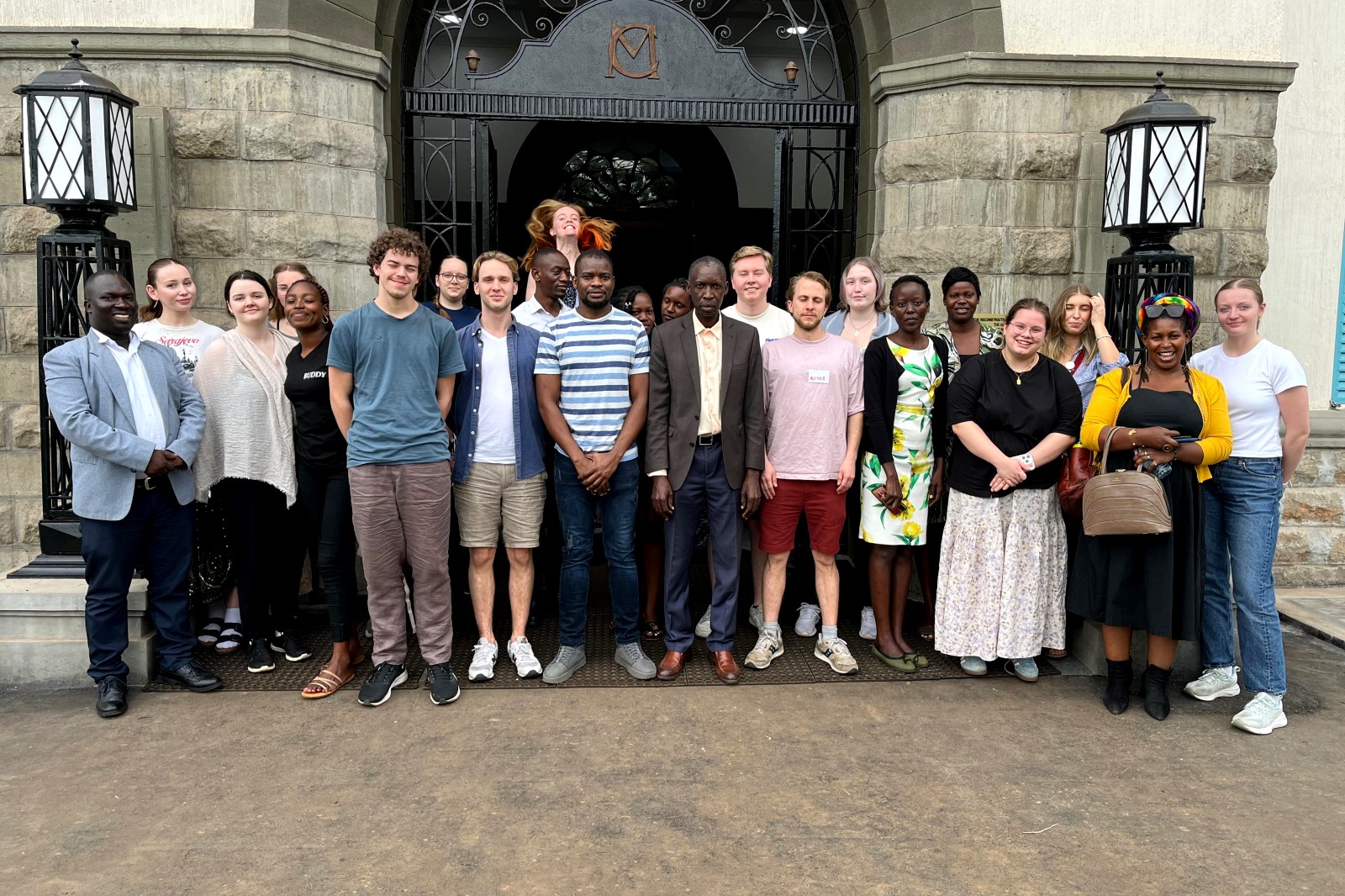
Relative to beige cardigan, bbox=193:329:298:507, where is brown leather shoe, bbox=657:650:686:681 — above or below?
below

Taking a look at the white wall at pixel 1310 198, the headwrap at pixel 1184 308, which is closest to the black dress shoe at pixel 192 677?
the headwrap at pixel 1184 308

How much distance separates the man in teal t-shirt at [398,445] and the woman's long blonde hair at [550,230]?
1.16 metres

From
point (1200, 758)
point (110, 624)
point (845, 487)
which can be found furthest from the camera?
point (845, 487)

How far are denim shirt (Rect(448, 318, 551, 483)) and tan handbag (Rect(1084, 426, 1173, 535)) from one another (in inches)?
101

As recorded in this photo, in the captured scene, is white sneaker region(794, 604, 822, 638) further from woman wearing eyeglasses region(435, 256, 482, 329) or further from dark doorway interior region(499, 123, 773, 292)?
dark doorway interior region(499, 123, 773, 292)

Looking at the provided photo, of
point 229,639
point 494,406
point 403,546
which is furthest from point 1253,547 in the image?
point 229,639

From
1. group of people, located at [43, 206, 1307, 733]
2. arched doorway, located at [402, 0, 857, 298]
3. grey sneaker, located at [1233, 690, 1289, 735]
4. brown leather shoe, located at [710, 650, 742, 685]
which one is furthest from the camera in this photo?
arched doorway, located at [402, 0, 857, 298]

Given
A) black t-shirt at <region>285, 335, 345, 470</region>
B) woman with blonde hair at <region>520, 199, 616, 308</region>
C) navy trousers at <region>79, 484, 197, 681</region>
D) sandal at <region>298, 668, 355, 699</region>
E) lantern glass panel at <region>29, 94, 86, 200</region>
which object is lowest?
sandal at <region>298, 668, 355, 699</region>

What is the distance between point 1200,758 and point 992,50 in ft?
14.9

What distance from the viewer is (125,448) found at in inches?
170

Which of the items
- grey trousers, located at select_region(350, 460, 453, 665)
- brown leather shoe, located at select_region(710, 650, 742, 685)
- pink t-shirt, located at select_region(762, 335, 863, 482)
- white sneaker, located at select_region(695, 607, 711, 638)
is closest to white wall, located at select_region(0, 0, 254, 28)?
grey trousers, located at select_region(350, 460, 453, 665)

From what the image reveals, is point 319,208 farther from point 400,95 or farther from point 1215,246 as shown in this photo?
point 1215,246

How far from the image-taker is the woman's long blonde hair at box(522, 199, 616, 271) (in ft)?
18.6

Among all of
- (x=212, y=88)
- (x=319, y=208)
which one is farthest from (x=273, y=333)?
(x=212, y=88)
